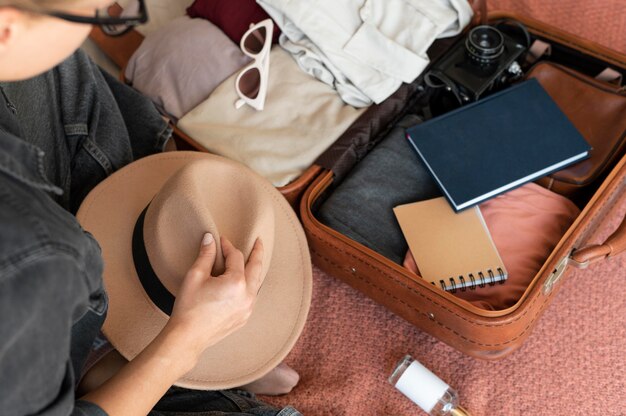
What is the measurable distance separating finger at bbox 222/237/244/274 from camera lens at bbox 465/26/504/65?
2.09 ft

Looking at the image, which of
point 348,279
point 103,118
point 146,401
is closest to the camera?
point 146,401

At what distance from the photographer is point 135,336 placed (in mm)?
833

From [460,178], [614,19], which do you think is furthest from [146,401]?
[614,19]

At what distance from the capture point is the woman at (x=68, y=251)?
1.65 ft

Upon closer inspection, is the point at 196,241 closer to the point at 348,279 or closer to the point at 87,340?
the point at 87,340

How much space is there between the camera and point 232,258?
0.76m

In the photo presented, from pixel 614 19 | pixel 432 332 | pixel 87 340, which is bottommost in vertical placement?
pixel 432 332

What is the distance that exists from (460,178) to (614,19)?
54 cm

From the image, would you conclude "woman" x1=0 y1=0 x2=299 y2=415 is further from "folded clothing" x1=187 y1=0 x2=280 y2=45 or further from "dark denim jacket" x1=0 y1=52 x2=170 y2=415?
"folded clothing" x1=187 y1=0 x2=280 y2=45

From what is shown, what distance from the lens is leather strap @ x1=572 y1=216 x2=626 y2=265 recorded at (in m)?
0.94

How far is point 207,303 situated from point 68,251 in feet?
0.72

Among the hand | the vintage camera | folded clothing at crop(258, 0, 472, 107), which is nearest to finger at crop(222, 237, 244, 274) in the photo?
the hand

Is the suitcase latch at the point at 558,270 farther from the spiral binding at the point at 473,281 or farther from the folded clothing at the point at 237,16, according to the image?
the folded clothing at the point at 237,16

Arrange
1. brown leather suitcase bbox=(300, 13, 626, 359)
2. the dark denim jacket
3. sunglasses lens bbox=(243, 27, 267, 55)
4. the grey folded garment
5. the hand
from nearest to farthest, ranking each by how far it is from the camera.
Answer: the dark denim jacket → the hand → brown leather suitcase bbox=(300, 13, 626, 359) → the grey folded garment → sunglasses lens bbox=(243, 27, 267, 55)
